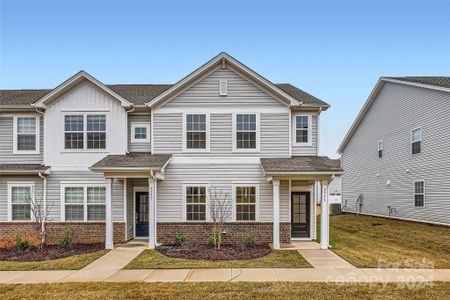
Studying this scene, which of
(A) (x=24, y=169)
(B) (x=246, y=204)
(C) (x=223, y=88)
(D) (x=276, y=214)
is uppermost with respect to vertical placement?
(C) (x=223, y=88)

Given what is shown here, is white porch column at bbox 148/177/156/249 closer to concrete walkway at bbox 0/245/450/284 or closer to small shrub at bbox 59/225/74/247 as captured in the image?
concrete walkway at bbox 0/245/450/284

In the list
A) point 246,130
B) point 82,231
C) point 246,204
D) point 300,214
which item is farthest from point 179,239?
point 300,214

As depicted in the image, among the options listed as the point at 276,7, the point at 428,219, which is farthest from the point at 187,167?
the point at 428,219

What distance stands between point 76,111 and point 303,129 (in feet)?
30.9

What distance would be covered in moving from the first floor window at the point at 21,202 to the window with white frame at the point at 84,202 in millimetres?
1538

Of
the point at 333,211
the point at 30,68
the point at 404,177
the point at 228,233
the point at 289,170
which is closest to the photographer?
the point at 289,170

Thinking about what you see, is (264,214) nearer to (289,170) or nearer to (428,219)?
(289,170)

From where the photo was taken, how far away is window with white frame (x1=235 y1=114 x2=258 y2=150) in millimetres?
13891

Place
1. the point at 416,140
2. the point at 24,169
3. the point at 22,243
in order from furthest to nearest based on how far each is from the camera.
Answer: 1. the point at 416,140
2. the point at 24,169
3. the point at 22,243

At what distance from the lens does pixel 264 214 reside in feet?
44.5

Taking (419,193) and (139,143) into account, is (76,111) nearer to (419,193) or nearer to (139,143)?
(139,143)

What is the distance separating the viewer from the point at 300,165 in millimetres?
12844

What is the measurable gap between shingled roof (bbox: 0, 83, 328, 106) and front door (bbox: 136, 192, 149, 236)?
403 cm

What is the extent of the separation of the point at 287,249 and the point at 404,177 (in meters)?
12.0
